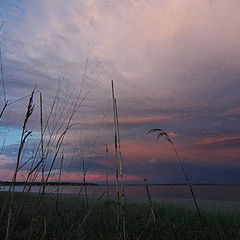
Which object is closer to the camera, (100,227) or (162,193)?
(100,227)

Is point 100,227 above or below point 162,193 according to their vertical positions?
below

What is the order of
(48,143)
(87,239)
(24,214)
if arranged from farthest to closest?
(24,214), (87,239), (48,143)

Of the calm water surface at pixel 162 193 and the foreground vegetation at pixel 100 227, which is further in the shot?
the calm water surface at pixel 162 193

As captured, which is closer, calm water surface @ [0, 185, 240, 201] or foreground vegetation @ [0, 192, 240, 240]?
foreground vegetation @ [0, 192, 240, 240]

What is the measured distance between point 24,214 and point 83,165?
6.29 ft

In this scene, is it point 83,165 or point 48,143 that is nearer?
point 48,143

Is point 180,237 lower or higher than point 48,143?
lower

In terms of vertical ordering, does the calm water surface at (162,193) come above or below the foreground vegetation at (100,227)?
above

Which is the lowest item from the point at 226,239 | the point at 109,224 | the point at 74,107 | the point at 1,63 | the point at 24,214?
the point at 226,239

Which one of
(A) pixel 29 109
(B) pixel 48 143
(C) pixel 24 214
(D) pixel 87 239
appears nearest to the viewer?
(A) pixel 29 109

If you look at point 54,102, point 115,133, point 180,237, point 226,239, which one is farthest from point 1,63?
point 226,239

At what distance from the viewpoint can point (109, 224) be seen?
11.1ft

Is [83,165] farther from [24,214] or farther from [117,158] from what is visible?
[24,214]

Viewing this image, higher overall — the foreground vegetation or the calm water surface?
the calm water surface
